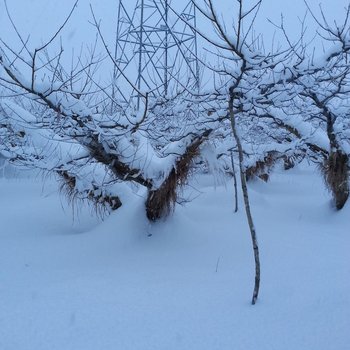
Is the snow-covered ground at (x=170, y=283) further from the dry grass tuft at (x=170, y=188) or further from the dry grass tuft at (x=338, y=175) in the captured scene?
the dry grass tuft at (x=338, y=175)

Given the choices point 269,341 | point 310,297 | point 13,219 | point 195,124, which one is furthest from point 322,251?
point 13,219

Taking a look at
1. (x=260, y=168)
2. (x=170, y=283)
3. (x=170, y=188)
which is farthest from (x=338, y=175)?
(x=260, y=168)

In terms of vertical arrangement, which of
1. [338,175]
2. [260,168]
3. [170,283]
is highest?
[260,168]

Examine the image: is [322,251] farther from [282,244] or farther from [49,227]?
[49,227]

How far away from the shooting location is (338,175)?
7.64m

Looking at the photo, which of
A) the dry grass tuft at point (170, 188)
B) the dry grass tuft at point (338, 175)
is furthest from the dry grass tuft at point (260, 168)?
the dry grass tuft at point (170, 188)

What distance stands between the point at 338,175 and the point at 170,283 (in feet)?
15.7

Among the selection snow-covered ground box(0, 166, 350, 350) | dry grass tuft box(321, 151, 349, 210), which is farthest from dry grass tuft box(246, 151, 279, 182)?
snow-covered ground box(0, 166, 350, 350)

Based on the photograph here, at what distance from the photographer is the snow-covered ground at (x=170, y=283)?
2.98 metres

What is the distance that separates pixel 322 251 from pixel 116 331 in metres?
3.38

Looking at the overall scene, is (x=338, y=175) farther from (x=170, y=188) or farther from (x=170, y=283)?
(x=170, y=283)

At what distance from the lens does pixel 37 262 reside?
4973 mm

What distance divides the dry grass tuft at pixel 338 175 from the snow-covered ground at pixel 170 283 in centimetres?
50

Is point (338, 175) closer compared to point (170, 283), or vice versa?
point (170, 283)
